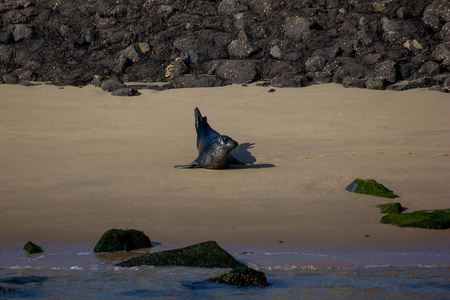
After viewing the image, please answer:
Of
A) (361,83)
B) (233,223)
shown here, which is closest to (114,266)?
(233,223)

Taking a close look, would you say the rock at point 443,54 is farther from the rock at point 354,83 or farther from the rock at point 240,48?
the rock at point 240,48

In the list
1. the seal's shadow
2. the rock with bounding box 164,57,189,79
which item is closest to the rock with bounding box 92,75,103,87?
the rock with bounding box 164,57,189,79

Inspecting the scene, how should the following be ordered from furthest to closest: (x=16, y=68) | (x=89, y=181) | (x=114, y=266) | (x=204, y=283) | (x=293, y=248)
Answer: (x=16, y=68) < (x=89, y=181) < (x=293, y=248) < (x=114, y=266) < (x=204, y=283)

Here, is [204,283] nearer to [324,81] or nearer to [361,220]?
[361,220]

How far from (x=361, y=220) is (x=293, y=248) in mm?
931

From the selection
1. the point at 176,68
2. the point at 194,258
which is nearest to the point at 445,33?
the point at 176,68

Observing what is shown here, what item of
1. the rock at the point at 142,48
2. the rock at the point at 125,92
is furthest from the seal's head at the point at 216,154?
the rock at the point at 142,48

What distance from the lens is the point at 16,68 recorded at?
11711mm

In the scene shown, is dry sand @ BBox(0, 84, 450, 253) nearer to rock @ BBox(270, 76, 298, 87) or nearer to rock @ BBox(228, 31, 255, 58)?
rock @ BBox(270, 76, 298, 87)

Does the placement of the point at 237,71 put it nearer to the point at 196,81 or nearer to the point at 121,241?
the point at 196,81

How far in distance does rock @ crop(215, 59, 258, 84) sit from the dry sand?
41 cm

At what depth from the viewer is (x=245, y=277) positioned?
3.43m

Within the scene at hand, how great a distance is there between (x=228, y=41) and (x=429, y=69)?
404 cm

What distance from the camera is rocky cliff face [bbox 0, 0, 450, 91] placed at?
11.0m
